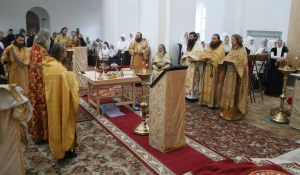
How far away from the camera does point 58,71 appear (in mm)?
3596

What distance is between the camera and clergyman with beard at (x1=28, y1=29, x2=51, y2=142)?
162 inches

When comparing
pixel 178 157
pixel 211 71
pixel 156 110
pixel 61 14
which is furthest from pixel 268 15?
pixel 61 14

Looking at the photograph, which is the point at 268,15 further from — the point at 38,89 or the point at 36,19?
the point at 36,19

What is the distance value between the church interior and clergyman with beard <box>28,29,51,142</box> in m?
0.01

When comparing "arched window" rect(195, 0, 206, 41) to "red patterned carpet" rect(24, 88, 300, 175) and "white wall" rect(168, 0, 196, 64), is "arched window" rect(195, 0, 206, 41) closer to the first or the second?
"white wall" rect(168, 0, 196, 64)

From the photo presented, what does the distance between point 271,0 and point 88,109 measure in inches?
346

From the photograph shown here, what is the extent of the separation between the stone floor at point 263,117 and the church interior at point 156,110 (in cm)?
2

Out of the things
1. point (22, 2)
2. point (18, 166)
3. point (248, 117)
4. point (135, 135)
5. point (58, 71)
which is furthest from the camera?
point (22, 2)

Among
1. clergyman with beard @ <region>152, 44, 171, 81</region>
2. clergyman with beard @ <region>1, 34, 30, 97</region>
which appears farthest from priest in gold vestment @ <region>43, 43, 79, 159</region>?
clergyman with beard @ <region>152, 44, 171, 81</region>

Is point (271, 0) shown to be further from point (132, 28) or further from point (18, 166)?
point (18, 166)

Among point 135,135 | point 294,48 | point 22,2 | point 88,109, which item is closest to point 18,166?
point 135,135

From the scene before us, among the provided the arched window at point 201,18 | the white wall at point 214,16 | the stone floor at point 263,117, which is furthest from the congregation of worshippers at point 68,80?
the arched window at point 201,18

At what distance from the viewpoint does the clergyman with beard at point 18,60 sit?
6.14m

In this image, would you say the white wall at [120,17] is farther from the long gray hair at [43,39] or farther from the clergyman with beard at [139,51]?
the long gray hair at [43,39]
